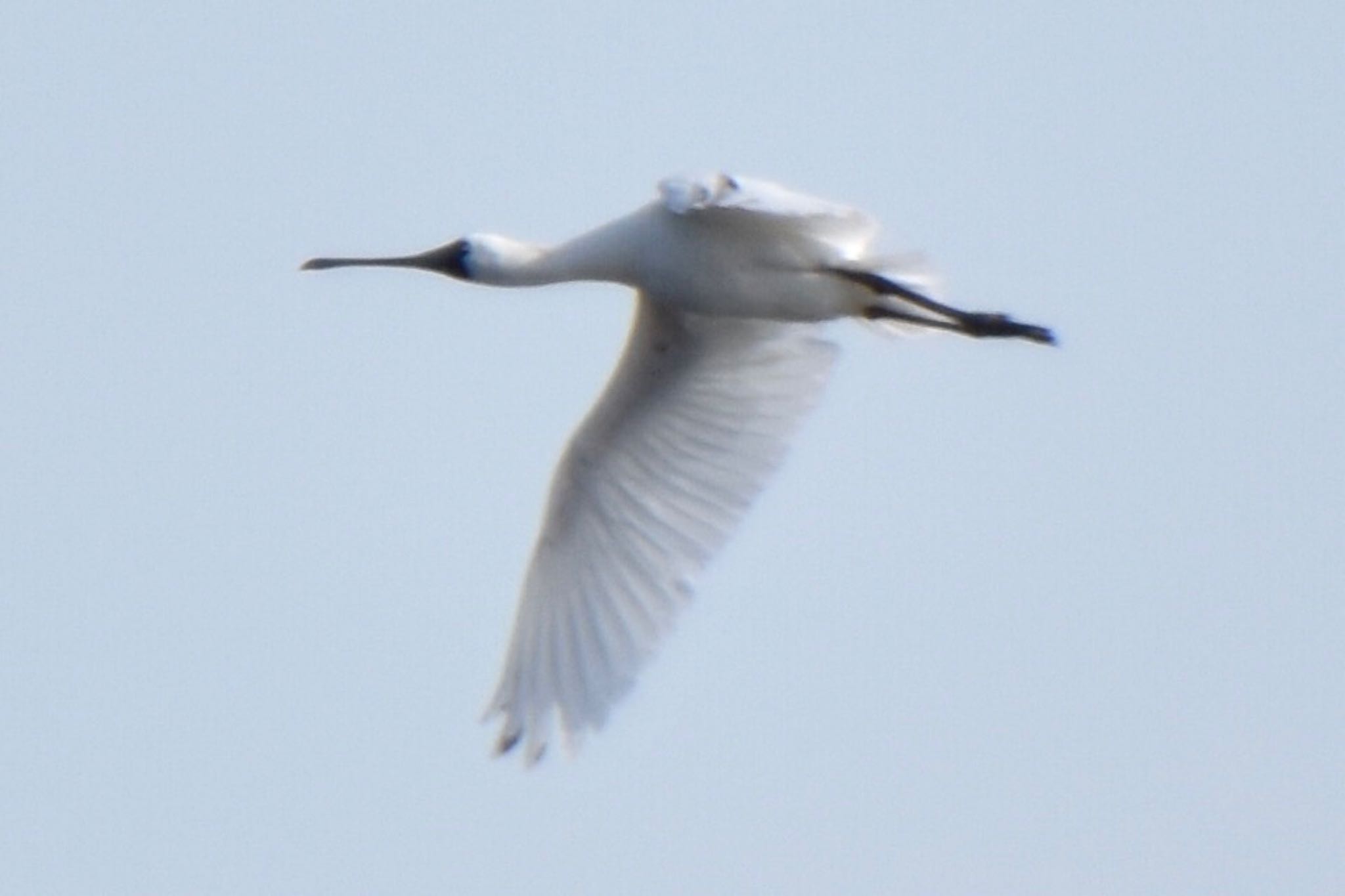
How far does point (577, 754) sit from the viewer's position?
15.4 meters

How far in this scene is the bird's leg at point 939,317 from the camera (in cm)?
1514

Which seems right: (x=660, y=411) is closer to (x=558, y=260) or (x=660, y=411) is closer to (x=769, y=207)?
(x=558, y=260)

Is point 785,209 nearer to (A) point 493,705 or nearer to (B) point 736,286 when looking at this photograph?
(B) point 736,286

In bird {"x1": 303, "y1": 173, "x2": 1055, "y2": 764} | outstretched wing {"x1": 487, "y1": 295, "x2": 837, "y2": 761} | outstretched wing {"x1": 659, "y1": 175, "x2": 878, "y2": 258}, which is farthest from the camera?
outstretched wing {"x1": 487, "y1": 295, "x2": 837, "y2": 761}

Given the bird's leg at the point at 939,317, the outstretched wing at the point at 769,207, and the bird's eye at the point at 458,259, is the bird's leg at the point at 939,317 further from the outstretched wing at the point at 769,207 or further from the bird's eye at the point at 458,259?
the bird's eye at the point at 458,259

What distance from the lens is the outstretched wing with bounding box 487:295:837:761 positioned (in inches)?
615

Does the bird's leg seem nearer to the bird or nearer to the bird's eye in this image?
the bird

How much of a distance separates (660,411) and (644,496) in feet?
1.25

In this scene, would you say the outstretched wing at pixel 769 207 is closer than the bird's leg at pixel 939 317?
Yes

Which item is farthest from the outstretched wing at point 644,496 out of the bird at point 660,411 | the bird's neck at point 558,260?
the bird's neck at point 558,260

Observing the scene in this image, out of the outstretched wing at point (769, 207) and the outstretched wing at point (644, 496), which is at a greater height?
the outstretched wing at point (769, 207)

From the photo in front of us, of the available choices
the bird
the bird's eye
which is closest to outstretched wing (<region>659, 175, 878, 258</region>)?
the bird

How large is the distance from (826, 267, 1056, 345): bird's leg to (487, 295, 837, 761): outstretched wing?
487mm

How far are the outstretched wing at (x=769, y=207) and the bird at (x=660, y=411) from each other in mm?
19
